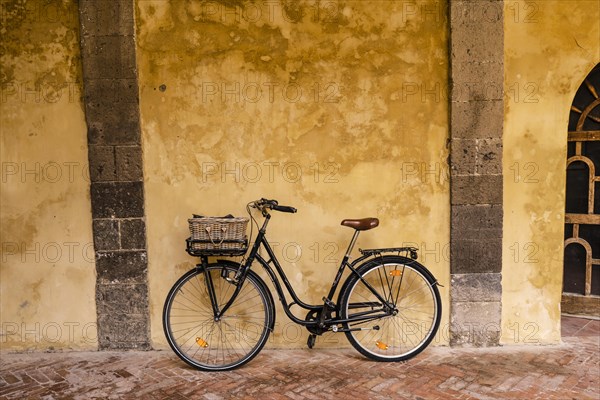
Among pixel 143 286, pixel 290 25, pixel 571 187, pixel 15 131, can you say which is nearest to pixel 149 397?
pixel 143 286

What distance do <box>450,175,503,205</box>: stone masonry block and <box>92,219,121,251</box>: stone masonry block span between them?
3.30m

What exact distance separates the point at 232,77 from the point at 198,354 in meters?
2.70

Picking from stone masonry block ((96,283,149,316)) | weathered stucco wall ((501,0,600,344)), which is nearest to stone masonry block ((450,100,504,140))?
weathered stucco wall ((501,0,600,344))

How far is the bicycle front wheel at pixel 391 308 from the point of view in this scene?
419 centimetres

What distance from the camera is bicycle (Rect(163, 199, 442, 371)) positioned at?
411cm

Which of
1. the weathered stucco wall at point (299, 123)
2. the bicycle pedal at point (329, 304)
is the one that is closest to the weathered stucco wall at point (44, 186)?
the weathered stucco wall at point (299, 123)

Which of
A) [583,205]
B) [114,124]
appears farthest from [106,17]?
[583,205]

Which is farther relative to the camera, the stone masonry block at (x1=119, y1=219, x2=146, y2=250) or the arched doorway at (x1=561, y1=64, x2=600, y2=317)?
the arched doorway at (x1=561, y1=64, x2=600, y2=317)

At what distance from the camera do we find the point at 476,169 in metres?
4.38

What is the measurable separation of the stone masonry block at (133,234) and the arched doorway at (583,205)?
451 centimetres

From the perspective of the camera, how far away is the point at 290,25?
4.37 meters

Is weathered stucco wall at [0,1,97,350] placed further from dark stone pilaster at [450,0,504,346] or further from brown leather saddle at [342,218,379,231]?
dark stone pilaster at [450,0,504,346]

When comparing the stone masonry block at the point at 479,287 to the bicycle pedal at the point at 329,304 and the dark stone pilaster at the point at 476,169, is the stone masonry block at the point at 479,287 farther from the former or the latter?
the bicycle pedal at the point at 329,304

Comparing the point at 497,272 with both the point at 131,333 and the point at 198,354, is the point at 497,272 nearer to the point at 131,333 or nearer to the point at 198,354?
the point at 198,354
